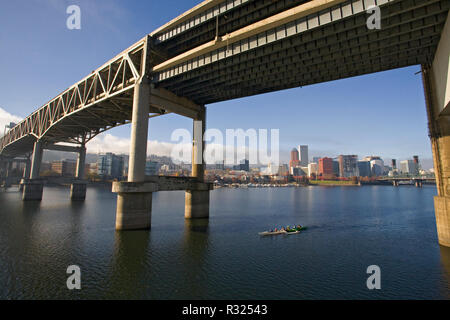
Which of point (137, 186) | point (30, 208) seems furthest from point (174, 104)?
point (30, 208)

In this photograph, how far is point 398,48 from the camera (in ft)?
81.2

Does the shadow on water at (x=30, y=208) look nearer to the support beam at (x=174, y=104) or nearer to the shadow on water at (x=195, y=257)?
the shadow on water at (x=195, y=257)

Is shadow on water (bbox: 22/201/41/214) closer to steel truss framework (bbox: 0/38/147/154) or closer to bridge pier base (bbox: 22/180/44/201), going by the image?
bridge pier base (bbox: 22/180/44/201)

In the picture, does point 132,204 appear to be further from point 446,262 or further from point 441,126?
point 441,126

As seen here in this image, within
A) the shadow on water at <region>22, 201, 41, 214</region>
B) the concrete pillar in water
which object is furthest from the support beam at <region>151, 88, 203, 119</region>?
the shadow on water at <region>22, 201, 41, 214</region>

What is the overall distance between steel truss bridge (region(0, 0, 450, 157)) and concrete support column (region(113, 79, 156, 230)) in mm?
4465

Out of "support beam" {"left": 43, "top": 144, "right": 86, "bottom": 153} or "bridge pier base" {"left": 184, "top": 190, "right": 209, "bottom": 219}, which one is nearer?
"bridge pier base" {"left": 184, "top": 190, "right": 209, "bottom": 219}

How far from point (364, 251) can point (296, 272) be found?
11497 millimetres

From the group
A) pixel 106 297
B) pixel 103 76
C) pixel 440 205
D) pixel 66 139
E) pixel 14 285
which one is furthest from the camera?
pixel 66 139

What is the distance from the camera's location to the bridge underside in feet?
66.9

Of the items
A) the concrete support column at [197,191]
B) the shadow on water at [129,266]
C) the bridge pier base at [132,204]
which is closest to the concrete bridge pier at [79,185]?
the concrete support column at [197,191]

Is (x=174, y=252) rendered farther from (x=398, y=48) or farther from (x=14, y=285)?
(x=398, y=48)

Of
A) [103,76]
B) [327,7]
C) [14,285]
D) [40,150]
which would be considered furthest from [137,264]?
[40,150]

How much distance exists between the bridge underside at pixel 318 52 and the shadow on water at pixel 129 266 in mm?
22848
